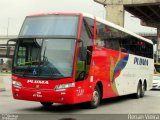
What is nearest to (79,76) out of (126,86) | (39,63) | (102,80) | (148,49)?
(39,63)

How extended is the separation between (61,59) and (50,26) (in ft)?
4.52

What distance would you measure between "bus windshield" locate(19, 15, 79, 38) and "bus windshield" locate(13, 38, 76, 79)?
0.77 feet

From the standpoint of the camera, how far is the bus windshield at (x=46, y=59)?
13719mm

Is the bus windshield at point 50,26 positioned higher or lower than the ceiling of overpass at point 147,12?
lower

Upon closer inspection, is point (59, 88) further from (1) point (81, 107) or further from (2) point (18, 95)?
(1) point (81, 107)

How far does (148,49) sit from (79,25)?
416 inches

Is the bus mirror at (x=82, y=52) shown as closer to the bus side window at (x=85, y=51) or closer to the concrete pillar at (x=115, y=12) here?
the bus side window at (x=85, y=51)

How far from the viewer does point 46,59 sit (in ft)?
45.5

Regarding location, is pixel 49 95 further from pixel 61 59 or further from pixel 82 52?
pixel 82 52

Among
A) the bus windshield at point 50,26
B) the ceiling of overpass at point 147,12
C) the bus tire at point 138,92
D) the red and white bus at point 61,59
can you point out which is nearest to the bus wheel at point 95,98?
the red and white bus at point 61,59

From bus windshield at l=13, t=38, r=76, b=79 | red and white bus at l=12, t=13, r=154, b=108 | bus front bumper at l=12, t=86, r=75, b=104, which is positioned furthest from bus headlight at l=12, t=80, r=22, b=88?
bus windshield at l=13, t=38, r=76, b=79

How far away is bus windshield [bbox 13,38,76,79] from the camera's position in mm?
13719

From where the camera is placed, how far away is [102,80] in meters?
16.3

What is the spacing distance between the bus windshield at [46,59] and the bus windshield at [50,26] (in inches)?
9.2
